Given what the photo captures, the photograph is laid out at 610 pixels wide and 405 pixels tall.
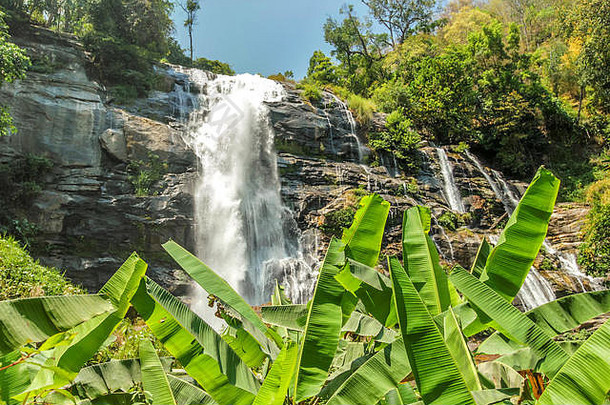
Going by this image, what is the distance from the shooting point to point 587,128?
62.0ft

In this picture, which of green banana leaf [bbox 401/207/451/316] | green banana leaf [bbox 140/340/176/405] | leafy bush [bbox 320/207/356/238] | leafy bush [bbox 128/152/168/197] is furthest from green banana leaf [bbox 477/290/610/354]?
leafy bush [bbox 128/152/168/197]

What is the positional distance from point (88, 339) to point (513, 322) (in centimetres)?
152

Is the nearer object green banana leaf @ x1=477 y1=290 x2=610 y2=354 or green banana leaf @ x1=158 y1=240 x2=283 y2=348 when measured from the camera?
green banana leaf @ x1=477 y1=290 x2=610 y2=354

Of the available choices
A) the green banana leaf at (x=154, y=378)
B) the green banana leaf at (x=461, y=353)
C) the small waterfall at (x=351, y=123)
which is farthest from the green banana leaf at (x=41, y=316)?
the small waterfall at (x=351, y=123)

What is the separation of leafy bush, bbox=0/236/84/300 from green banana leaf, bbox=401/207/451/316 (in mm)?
5581

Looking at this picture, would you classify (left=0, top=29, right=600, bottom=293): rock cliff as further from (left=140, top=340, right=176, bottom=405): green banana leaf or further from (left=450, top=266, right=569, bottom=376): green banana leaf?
(left=450, top=266, right=569, bottom=376): green banana leaf

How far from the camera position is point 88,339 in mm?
1260

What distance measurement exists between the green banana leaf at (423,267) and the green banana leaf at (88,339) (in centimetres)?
123

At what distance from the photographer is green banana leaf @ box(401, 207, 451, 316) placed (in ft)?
5.56

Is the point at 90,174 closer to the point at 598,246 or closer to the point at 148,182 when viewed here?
the point at 148,182

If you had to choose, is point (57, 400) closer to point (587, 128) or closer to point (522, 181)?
Result: point (522, 181)

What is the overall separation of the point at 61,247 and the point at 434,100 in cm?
1714

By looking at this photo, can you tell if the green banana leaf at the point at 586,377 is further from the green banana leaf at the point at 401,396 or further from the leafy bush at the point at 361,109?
the leafy bush at the point at 361,109

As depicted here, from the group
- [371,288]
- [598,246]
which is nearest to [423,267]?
[371,288]
